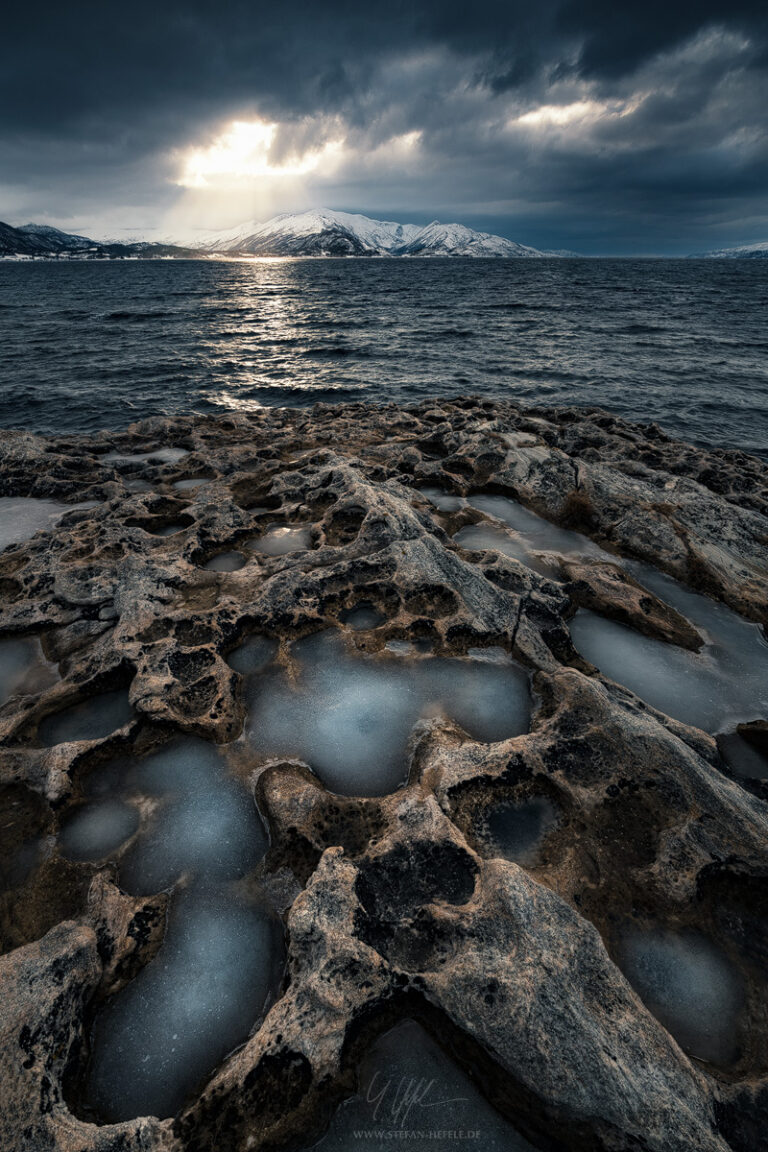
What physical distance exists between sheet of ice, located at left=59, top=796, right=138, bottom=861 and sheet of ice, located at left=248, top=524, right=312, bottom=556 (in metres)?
4.80

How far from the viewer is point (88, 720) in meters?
5.73

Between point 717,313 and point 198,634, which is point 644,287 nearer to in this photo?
point 717,313

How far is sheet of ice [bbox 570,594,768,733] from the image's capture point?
5871 millimetres

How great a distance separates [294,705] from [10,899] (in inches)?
114

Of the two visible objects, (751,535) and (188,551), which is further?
(751,535)

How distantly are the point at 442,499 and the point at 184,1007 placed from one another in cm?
958

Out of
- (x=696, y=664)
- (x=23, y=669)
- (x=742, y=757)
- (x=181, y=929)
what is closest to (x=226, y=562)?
(x=23, y=669)

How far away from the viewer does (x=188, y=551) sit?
863 cm

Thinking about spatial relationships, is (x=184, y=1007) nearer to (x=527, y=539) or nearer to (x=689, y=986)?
(x=689, y=986)

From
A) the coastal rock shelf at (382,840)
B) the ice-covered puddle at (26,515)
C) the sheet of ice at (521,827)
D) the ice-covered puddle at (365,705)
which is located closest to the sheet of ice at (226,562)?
the coastal rock shelf at (382,840)

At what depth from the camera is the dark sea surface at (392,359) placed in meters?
23.8

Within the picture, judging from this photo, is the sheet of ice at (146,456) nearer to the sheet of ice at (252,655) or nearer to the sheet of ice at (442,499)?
the sheet of ice at (442,499)

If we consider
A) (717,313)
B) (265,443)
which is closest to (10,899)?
(265,443)

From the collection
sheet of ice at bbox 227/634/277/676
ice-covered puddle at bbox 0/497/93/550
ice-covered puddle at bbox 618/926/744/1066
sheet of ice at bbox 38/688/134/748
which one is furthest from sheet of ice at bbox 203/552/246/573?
ice-covered puddle at bbox 618/926/744/1066
